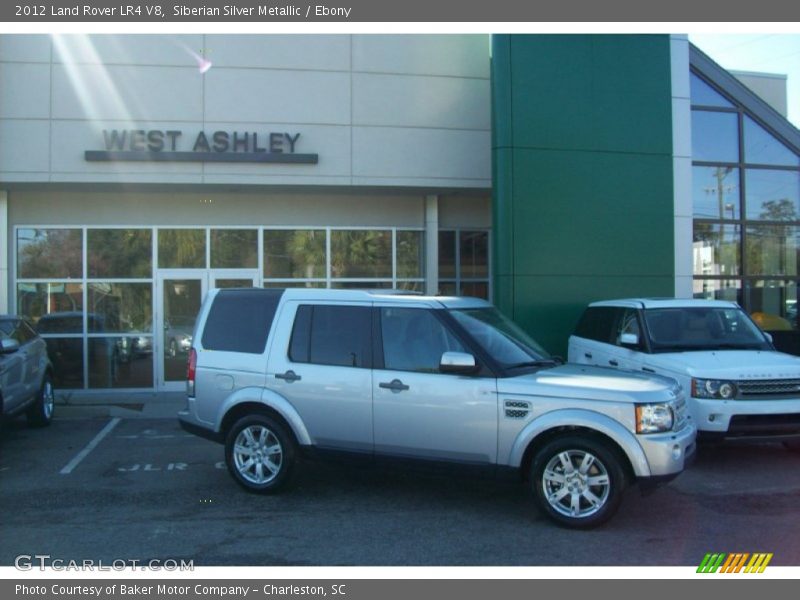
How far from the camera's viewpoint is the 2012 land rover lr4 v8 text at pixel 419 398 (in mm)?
5695

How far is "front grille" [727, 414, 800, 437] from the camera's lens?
24.5 feet

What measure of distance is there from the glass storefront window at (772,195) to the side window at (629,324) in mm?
6975

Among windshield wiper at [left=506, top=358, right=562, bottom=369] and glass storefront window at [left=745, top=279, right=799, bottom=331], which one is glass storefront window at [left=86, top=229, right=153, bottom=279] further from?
glass storefront window at [left=745, top=279, right=799, bottom=331]

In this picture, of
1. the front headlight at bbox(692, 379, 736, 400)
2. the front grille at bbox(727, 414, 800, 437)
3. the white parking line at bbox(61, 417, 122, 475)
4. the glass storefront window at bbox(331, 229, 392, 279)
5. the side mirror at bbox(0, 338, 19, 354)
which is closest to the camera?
the front grille at bbox(727, 414, 800, 437)

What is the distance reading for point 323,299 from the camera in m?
6.84

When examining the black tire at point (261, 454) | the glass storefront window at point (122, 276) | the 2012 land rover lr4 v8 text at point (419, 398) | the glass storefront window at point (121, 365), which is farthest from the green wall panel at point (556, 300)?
the glass storefront window at point (121, 365)

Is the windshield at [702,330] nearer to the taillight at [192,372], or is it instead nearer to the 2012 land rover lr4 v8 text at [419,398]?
the 2012 land rover lr4 v8 text at [419,398]

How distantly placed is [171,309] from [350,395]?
26.5ft

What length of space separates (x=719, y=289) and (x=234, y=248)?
9.52 meters

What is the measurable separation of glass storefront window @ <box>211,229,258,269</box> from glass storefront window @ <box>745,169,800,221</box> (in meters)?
9.86

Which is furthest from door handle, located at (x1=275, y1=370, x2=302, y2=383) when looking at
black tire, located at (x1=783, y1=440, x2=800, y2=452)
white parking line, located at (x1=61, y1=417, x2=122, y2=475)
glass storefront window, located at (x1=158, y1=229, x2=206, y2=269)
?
glass storefront window, located at (x1=158, y1=229, x2=206, y2=269)

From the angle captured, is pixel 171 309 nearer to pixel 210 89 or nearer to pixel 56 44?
pixel 210 89

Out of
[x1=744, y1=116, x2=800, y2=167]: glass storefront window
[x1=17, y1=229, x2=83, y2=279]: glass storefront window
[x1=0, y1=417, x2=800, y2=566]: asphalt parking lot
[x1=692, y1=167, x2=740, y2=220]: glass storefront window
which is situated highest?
[x1=744, y1=116, x2=800, y2=167]: glass storefront window

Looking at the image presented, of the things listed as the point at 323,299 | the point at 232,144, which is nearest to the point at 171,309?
the point at 232,144
